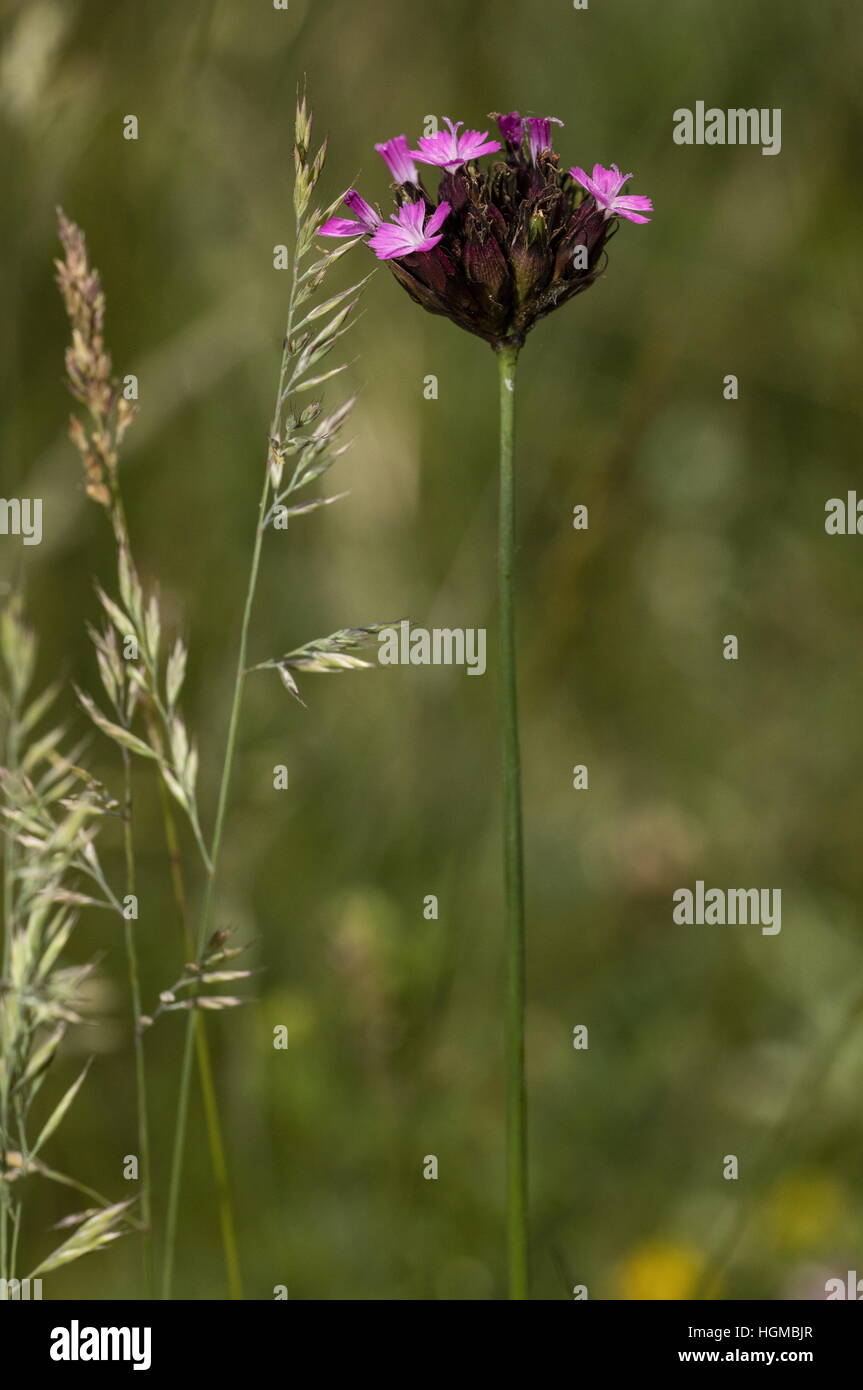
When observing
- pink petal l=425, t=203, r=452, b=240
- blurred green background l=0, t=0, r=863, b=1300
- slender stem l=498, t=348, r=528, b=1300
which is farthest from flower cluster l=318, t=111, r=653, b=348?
blurred green background l=0, t=0, r=863, b=1300

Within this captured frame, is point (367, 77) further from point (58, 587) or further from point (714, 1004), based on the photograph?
point (714, 1004)

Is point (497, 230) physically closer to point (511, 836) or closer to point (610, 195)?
point (610, 195)

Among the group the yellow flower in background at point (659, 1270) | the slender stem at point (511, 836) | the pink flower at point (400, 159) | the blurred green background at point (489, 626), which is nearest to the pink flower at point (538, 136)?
the pink flower at point (400, 159)

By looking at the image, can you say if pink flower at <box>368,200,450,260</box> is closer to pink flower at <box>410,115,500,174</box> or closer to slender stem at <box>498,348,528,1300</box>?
pink flower at <box>410,115,500,174</box>

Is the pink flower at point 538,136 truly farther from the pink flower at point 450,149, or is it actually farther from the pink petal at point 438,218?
the pink petal at point 438,218
